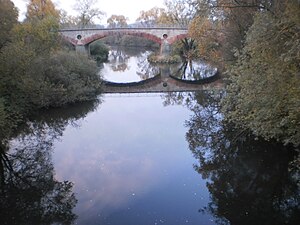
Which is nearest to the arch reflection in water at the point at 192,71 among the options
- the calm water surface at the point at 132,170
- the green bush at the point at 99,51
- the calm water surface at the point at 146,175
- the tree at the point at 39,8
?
the green bush at the point at 99,51

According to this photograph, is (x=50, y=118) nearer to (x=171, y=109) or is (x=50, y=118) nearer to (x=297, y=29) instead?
(x=171, y=109)

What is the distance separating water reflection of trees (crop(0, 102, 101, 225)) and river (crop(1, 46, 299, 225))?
1.4 inches

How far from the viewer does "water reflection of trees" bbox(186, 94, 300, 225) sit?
39.0ft

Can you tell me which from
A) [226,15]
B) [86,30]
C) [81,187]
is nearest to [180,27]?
[86,30]

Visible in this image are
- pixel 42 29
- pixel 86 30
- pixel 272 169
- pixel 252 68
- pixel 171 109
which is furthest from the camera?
pixel 86 30

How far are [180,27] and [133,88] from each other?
22915 millimetres

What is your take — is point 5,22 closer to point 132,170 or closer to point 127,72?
point 132,170

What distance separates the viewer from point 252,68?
12.4m

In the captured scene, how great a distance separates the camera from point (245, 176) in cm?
1445

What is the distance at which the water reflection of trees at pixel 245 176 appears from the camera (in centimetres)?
1189

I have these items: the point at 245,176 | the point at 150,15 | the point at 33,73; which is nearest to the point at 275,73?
the point at 245,176

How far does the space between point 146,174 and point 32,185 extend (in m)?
4.76

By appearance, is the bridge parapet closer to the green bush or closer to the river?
the green bush

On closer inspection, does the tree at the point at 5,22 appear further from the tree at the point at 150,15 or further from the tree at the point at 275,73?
the tree at the point at 150,15
